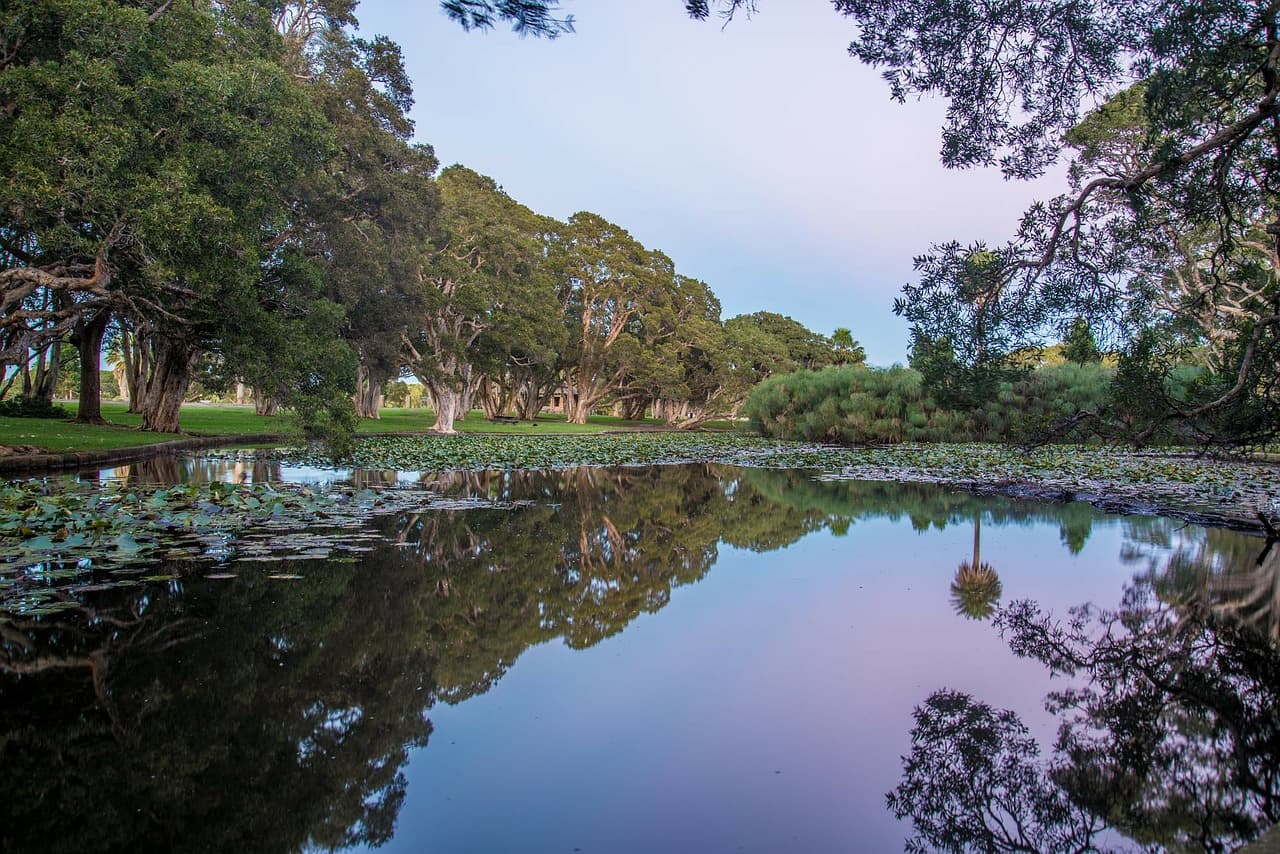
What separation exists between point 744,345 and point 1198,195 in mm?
39455

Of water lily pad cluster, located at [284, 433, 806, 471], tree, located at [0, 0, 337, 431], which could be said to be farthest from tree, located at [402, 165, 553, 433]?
tree, located at [0, 0, 337, 431]

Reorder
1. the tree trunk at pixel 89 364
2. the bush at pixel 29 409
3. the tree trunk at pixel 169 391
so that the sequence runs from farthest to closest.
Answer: the bush at pixel 29 409 < the tree trunk at pixel 169 391 < the tree trunk at pixel 89 364

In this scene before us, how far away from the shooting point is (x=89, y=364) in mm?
21312

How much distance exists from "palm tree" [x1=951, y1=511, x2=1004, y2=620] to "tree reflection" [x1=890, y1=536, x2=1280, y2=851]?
1.75 ft

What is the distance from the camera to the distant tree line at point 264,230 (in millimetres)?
10312

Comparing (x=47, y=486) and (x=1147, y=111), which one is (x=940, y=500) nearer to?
(x=1147, y=111)

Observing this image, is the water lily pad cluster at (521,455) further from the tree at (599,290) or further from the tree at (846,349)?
the tree at (846,349)

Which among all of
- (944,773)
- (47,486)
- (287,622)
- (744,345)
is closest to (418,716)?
(287,622)

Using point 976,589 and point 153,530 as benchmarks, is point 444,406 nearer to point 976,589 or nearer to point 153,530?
point 153,530

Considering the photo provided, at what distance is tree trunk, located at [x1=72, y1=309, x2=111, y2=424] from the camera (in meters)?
20.3

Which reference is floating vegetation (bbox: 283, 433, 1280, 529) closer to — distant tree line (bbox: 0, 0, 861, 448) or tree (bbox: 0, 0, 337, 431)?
distant tree line (bbox: 0, 0, 861, 448)

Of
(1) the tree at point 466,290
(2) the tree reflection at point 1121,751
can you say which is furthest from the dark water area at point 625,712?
(1) the tree at point 466,290

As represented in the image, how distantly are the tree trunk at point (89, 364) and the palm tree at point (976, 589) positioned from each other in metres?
22.5

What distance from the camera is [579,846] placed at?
2240 millimetres
